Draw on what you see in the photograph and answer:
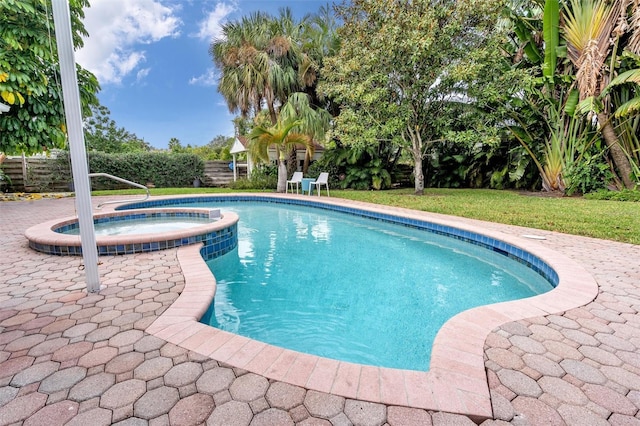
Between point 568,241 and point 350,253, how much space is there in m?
3.64

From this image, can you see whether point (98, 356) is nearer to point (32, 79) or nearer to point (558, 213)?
point (32, 79)

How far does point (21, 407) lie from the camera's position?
161 centimetres

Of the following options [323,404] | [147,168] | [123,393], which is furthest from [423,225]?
[147,168]

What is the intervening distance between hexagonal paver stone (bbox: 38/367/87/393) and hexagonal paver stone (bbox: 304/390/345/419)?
1373 millimetres

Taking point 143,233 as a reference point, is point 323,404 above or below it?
below

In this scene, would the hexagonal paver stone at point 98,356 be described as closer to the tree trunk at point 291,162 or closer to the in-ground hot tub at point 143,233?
the in-ground hot tub at point 143,233

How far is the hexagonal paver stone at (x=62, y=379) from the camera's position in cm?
176

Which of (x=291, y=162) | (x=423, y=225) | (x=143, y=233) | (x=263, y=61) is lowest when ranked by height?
(x=423, y=225)

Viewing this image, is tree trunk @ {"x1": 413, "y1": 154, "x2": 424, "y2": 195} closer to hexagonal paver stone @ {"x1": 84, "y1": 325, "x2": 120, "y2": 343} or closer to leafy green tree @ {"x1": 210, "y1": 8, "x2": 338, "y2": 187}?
leafy green tree @ {"x1": 210, "y1": 8, "x2": 338, "y2": 187}

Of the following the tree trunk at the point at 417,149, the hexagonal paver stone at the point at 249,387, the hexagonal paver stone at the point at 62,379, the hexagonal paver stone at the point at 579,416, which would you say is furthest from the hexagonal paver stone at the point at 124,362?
Answer: the tree trunk at the point at 417,149

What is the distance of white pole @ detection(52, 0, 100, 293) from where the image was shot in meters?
2.61

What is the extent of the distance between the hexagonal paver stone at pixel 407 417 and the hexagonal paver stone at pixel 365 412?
0.04 m

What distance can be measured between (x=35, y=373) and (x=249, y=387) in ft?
4.37

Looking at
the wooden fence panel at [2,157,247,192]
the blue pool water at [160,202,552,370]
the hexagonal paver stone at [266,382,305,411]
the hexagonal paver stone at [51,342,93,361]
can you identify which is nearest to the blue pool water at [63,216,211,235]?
the blue pool water at [160,202,552,370]
